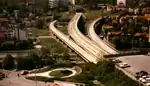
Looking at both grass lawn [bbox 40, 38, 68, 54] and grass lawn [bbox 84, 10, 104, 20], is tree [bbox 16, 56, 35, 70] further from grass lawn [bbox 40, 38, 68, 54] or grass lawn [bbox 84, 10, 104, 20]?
grass lawn [bbox 84, 10, 104, 20]

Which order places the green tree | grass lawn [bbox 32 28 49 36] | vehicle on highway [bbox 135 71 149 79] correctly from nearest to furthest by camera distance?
1. vehicle on highway [bbox 135 71 149 79]
2. the green tree
3. grass lawn [bbox 32 28 49 36]

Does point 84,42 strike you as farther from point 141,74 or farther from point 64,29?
point 141,74

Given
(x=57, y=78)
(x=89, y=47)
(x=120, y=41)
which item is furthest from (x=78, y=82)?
(x=120, y=41)

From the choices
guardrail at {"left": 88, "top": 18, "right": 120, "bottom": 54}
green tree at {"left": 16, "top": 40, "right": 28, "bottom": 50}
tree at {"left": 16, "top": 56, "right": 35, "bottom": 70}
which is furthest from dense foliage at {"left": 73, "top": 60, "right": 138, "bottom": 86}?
green tree at {"left": 16, "top": 40, "right": 28, "bottom": 50}

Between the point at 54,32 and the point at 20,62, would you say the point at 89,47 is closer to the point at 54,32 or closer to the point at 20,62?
the point at 20,62

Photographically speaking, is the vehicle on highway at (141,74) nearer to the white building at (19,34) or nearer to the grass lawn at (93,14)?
the white building at (19,34)

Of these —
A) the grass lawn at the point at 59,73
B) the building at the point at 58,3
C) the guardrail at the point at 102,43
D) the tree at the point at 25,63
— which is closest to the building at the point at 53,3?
the building at the point at 58,3
